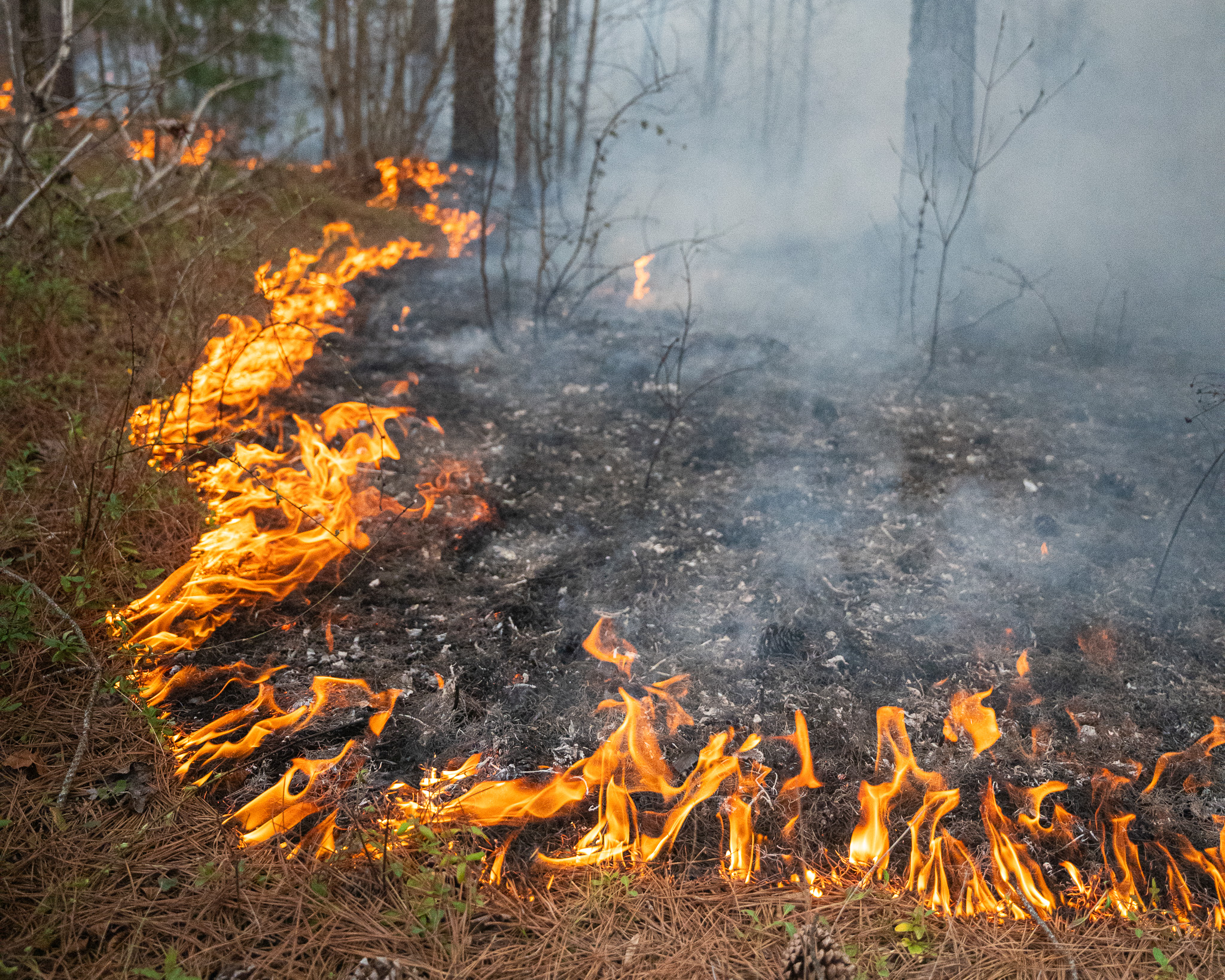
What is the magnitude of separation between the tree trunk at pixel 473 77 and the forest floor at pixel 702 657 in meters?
5.08

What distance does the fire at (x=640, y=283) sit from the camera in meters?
7.30

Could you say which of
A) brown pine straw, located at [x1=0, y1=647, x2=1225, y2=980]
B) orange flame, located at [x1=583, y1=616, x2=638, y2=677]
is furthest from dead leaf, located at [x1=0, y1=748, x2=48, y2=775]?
orange flame, located at [x1=583, y1=616, x2=638, y2=677]

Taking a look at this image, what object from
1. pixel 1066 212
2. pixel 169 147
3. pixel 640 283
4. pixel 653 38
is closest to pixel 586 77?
pixel 640 283

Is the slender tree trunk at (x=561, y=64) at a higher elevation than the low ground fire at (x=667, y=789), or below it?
higher

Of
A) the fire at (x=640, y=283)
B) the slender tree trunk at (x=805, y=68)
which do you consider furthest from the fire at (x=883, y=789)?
the slender tree trunk at (x=805, y=68)

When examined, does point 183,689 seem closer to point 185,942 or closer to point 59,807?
point 59,807

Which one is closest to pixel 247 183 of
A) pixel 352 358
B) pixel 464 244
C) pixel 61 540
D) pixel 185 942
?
pixel 464 244

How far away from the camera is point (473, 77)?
865 centimetres

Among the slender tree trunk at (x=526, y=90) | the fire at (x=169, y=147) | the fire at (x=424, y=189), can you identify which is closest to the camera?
the fire at (x=169, y=147)

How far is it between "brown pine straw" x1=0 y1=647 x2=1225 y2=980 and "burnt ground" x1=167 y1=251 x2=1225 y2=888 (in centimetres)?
19

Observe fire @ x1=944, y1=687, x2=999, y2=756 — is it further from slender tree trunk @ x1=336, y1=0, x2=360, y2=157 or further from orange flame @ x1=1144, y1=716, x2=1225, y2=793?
slender tree trunk @ x1=336, y1=0, x2=360, y2=157

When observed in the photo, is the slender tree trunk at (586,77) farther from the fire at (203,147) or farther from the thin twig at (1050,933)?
the thin twig at (1050,933)

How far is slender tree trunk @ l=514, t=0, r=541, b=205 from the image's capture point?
6.26m

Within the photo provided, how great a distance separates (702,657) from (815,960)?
49.7 inches
